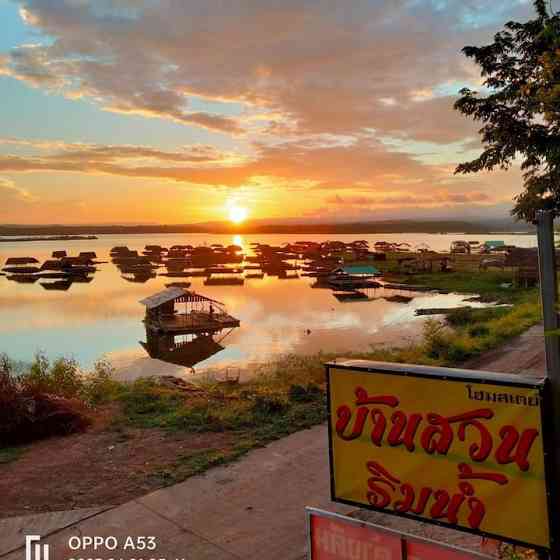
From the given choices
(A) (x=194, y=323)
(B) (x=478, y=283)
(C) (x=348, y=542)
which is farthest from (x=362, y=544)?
(B) (x=478, y=283)

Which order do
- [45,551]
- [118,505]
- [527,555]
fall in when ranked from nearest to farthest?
[527,555]
[45,551]
[118,505]

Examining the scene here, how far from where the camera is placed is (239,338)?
31.8 m

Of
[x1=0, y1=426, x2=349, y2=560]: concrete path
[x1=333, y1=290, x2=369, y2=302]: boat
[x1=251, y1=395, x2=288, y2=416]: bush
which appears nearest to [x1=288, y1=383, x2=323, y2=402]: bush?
[x1=251, y1=395, x2=288, y2=416]: bush

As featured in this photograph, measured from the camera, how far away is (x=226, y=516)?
595cm

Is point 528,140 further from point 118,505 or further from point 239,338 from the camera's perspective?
point 239,338

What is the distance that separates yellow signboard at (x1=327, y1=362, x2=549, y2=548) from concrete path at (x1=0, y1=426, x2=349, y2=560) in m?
1.92

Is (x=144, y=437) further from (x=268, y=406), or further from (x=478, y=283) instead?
(x=478, y=283)

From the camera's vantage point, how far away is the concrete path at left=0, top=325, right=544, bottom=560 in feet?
17.4

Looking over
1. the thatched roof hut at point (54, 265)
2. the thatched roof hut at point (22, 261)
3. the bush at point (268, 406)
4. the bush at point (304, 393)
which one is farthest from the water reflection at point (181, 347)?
the thatched roof hut at point (22, 261)

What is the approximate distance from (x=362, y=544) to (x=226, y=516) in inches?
112

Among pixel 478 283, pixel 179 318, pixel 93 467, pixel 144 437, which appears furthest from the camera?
pixel 478 283

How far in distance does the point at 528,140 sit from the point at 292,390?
8523 mm

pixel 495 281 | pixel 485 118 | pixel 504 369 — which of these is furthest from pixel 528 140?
pixel 495 281

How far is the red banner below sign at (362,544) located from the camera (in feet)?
10.6
